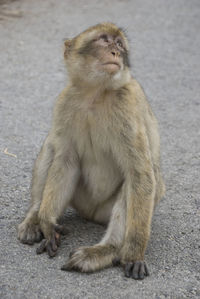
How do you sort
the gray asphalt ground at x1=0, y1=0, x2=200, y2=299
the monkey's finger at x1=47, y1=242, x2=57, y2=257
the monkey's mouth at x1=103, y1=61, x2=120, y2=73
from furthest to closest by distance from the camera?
the monkey's finger at x1=47, y1=242, x2=57, y2=257, the monkey's mouth at x1=103, y1=61, x2=120, y2=73, the gray asphalt ground at x1=0, y1=0, x2=200, y2=299

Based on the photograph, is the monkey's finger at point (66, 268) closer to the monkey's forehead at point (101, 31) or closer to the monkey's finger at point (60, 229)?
the monkey's finger at point (60, 229)

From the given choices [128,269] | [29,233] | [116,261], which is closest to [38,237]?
[29,233]

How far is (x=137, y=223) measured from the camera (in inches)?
143

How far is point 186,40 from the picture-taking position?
1001 centimetres

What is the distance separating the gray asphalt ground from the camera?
3455 mm

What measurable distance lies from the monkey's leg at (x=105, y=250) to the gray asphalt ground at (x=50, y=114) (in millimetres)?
54

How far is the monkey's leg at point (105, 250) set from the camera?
3533mm

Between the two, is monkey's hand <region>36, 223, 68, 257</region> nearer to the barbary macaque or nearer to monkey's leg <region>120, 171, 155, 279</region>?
the barbary macaque

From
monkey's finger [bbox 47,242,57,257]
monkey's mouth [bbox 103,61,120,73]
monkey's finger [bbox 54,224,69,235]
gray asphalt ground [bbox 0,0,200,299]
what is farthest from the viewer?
monkey's finger [bbox 54,224,69,235]

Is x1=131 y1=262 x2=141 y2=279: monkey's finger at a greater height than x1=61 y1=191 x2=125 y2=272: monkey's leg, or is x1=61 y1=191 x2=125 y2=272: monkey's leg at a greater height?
x1=61 y1=191 x2=125 y2=272: monkey's leg

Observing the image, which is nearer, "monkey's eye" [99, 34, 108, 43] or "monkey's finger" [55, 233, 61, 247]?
"monkey's eye" [99, 34, 108, 43]

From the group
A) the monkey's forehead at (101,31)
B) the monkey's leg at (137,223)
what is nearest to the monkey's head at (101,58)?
the monkey's forehead at (101,31)

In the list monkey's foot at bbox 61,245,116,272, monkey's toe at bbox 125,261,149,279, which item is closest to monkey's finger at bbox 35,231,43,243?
monkey's foot at bbox 61,245,116,272

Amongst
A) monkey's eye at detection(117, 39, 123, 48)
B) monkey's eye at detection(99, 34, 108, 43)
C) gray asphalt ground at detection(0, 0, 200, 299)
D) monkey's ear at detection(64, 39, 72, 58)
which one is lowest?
gray asphalt ground at detection(0, 0, 200, 299)
